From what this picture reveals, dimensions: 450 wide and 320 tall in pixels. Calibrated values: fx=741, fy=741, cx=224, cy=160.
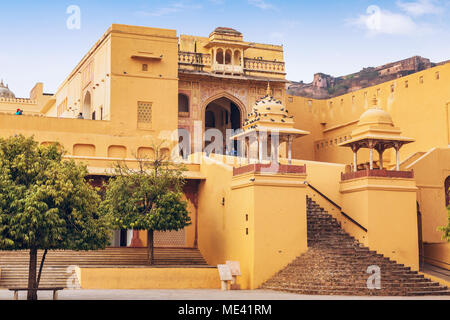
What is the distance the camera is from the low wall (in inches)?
854

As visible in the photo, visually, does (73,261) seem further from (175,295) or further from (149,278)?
(175,295)

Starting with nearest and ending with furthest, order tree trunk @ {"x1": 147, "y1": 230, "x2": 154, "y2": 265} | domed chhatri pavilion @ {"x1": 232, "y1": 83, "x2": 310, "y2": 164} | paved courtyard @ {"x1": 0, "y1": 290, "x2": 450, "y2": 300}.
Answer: paved courtyard @ {"x1": 0, "y1": 290, "x2": 450, "y2": 300}, tree trunk @ {"x1": 147, "y1": 230, "x2": 154, "y2": 265}, domed chhatri pavilion @ {"x1": 232, "y1": 83, "x2": 310, "y2": 164}

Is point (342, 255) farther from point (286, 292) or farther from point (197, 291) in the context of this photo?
point (197, 291)

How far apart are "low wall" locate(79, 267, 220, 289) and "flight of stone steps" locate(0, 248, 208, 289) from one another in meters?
0.36

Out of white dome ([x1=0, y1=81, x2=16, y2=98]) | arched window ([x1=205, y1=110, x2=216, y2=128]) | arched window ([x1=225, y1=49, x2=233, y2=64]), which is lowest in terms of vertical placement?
arched window ([x1=205, y1=110, x2=216, y2=128])

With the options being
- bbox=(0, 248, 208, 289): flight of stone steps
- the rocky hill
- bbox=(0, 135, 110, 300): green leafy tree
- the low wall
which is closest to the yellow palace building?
the low wall

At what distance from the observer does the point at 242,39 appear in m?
35.4

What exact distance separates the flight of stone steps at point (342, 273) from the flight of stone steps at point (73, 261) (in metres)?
4.00

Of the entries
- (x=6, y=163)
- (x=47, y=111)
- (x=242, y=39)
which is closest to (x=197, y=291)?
(x=6, y=163)

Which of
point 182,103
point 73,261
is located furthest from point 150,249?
point 182,103

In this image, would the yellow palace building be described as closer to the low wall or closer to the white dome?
Result: the low wall

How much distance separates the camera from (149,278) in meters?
22.1
